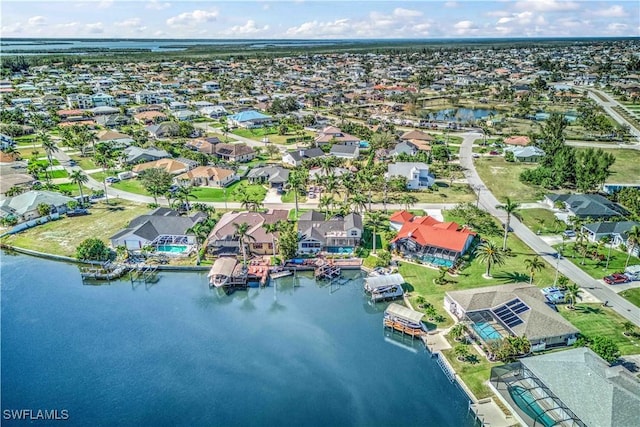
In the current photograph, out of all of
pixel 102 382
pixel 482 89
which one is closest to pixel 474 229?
pixel 102 382

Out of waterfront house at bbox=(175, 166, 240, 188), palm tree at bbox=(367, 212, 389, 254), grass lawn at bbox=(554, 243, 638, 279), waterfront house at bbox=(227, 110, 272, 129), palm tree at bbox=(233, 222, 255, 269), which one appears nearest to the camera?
grass lawn at bbox=(554, 243, 638, 279)

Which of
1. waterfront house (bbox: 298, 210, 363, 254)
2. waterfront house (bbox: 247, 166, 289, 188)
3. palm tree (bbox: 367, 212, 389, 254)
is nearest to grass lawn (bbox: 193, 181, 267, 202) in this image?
waterfront house (bbox: 247, 166, 289, 188)

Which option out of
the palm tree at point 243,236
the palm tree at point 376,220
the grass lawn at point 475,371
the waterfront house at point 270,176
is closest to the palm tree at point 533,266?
the grass lawn at point 475,371

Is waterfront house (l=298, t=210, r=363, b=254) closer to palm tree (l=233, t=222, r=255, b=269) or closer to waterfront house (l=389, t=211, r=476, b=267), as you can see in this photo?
waterfront house (l=389, t=211, r=476, b=267)

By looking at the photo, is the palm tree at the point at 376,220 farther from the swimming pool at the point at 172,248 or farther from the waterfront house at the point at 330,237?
the swimming pool at the point at 172,248

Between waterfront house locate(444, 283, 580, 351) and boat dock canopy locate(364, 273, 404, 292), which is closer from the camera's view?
waterfront house locate(444, 283, 580, 351)
